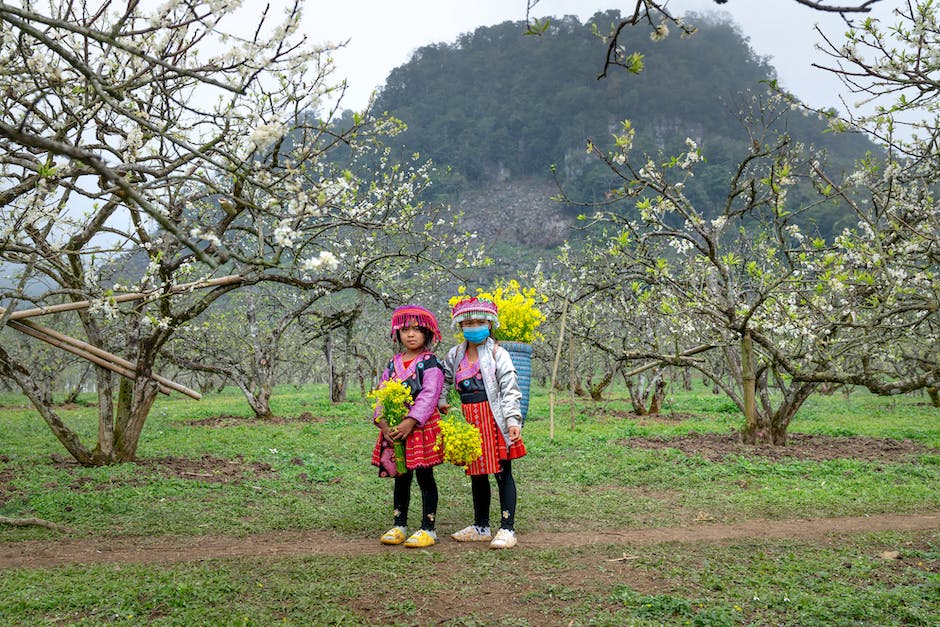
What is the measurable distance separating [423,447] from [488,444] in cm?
54

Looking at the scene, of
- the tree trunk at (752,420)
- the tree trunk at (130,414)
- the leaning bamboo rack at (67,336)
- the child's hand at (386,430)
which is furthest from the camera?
the tree trunk at (752,420)

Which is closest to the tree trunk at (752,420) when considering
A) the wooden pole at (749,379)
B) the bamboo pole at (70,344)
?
the wooden pole at (749,379)

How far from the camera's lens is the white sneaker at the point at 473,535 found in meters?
5.61

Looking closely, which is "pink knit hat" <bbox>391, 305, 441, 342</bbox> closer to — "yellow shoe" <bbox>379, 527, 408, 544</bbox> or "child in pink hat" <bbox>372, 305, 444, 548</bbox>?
"child in pink hat" <bbox>372, 305, 444, 548</bbox>

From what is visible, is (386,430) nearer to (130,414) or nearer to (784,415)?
(130,414)

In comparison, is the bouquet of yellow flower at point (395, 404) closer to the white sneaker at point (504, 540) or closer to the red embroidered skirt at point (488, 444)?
the red embroidered skirt at point (488, 444)

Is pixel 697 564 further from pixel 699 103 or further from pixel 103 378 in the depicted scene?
pixel 699 103

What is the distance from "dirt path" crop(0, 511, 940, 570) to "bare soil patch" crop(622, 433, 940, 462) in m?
3.57

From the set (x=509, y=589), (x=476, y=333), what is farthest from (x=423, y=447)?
(x=509, y=589)

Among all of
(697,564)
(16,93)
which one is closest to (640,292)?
(697,564)

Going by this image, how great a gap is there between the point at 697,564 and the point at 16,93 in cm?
636

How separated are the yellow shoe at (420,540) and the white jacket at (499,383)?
1005 mm

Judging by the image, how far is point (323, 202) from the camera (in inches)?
125

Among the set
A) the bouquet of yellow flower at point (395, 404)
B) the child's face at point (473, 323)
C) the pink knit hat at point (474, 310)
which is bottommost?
the bouquet of yellow flower at point (395, 404)
